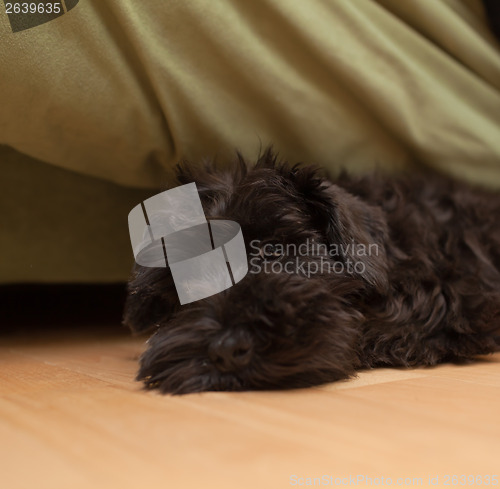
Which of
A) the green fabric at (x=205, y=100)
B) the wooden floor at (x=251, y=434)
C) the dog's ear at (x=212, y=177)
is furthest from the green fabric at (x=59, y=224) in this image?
the wooden floor at (x=251, y=434)

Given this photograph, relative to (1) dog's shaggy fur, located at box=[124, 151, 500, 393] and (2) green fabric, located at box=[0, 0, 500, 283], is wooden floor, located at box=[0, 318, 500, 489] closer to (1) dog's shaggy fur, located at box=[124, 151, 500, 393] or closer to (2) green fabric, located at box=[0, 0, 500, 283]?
(1) dog's shaggy fur, located at box=[124, 151, 500, 393]

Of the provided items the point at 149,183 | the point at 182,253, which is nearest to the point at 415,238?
the point at 182,253

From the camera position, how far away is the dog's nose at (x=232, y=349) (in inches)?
44.4

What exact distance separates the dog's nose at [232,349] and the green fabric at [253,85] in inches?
35.7

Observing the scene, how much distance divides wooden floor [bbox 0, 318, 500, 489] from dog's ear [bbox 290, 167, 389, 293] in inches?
11.2

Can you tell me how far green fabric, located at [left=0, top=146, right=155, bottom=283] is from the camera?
201 centimetres

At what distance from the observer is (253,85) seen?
1818mm

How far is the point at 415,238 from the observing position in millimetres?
1717

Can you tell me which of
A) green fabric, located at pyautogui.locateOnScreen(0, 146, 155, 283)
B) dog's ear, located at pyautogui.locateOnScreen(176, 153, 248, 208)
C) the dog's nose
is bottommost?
green fabric, located at pyautogui.locateOnScreen(0, 146, 155, 283)

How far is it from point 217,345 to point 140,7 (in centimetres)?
106

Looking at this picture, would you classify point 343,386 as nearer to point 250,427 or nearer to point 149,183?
point 250,427

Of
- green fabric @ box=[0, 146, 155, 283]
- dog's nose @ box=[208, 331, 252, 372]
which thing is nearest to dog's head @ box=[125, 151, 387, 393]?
dog's nose @ box=[208, 331, 252, 372]

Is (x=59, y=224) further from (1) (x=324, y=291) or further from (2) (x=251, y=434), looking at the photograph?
→ (2) (x=251, y=434)

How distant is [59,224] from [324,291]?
1219mm
